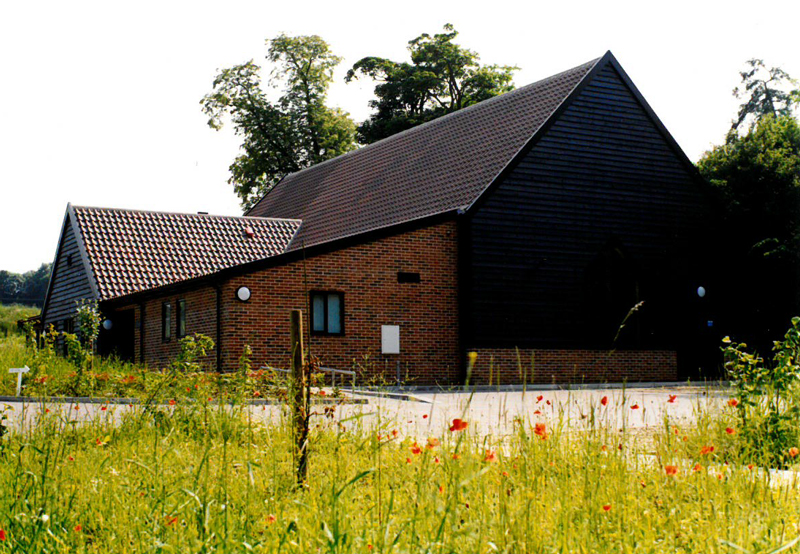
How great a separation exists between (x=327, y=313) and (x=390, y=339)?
1789 millimetres

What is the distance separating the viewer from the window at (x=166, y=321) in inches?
1016

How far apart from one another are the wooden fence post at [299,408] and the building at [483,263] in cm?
1492

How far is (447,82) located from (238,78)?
10.8 m

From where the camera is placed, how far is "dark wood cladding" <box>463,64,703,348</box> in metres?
24.6

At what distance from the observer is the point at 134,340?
94.3 feet

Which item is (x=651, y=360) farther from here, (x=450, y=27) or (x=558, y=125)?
(x=450, y=27)

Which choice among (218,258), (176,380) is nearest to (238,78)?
(218,258)

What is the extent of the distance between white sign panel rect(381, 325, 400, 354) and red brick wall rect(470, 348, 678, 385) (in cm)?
202

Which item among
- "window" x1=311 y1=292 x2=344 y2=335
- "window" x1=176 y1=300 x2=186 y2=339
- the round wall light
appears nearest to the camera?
the round wall light

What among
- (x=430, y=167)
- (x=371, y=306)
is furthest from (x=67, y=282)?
(x=371, y=306)

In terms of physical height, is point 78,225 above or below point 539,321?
above

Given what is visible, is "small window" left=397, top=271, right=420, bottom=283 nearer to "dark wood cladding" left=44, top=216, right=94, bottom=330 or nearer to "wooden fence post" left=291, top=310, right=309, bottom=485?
"dark wood cladding" left=44, top=216, right=94, bottom=330

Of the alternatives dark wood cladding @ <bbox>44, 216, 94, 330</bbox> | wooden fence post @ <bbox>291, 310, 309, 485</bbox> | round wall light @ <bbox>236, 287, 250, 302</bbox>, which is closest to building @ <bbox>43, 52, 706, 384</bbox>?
round wall light @ <bbox>236, 287, 250, 302</bbox>

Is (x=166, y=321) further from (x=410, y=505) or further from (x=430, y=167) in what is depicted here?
(x=410, y=505)
